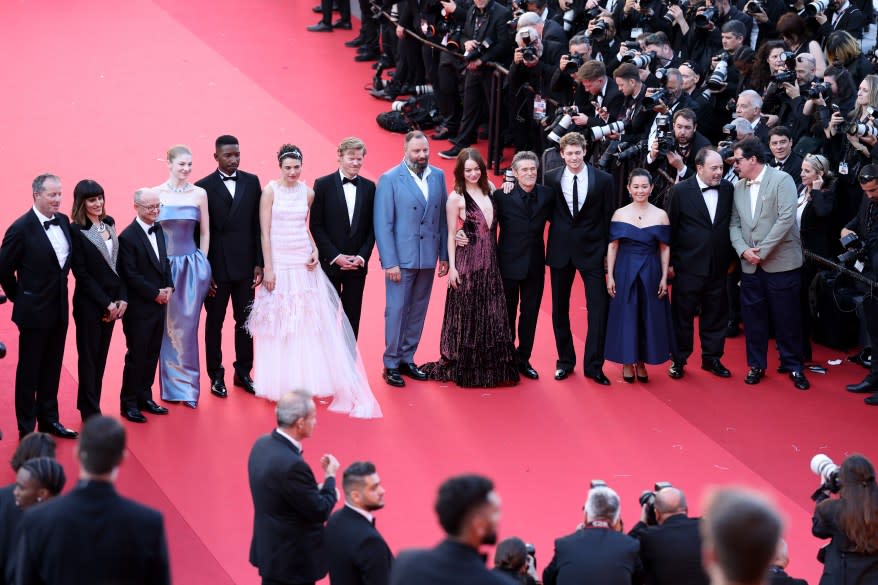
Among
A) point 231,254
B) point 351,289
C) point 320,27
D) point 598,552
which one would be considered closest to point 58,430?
point 231,254

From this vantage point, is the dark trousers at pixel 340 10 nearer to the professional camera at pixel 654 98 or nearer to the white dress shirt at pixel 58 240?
the professional camera at pixel 654 98

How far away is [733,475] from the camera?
22.9 feet

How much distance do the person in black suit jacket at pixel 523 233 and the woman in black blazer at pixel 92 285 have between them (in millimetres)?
2229

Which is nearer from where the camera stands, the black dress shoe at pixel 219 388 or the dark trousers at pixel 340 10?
the black dress shoe at pixel 219 388

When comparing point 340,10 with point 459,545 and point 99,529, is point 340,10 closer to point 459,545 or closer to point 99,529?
point 99,529

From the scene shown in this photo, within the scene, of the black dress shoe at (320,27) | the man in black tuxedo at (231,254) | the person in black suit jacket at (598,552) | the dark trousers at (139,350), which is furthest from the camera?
the black dress shoe at (320,27)

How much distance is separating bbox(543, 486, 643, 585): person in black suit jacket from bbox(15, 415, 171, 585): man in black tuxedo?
1.72 metres

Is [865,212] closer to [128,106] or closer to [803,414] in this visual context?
[803,414]

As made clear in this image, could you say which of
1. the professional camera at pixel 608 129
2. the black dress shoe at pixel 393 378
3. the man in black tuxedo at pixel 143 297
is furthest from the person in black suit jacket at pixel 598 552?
the professional camera at pixel 608 129

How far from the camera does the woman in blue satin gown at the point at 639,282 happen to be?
7844 millimetres

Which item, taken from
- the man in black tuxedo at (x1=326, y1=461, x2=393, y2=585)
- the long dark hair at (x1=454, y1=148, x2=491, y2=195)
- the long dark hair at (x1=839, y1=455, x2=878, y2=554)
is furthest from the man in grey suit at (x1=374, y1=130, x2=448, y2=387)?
the long dark hair at (x1=839, y1=455, x2=878, y2=554)

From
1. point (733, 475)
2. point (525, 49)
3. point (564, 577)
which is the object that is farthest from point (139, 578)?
point (525, 49)

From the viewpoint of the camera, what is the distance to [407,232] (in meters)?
7.73

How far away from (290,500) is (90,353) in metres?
2.42
